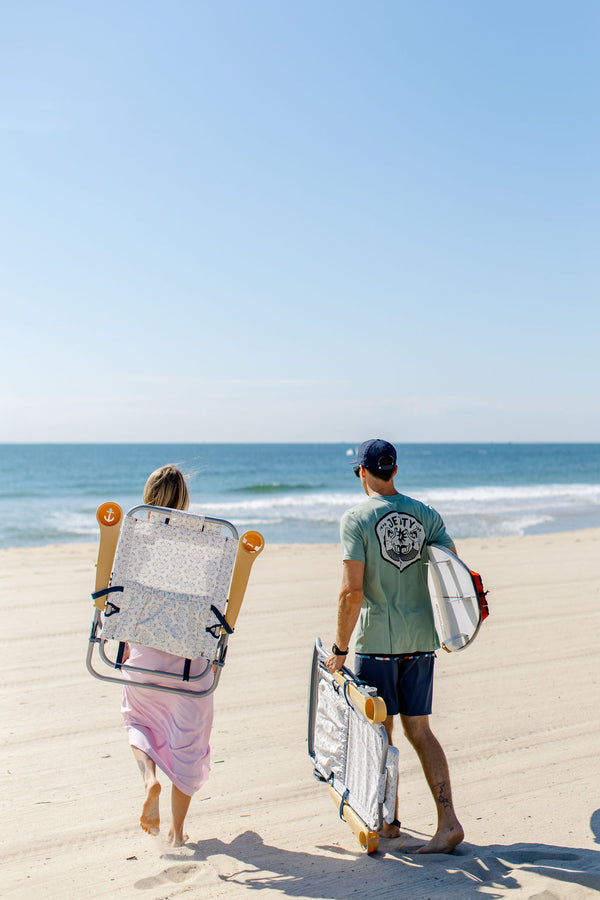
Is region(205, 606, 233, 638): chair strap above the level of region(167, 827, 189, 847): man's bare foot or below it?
above

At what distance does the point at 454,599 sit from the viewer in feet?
9.82

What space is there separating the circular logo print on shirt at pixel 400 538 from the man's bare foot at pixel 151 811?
1.32m

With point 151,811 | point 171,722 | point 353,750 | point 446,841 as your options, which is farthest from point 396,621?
point 151,811

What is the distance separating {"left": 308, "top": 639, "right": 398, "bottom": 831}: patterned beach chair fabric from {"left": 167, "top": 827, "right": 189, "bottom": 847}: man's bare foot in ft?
2.13

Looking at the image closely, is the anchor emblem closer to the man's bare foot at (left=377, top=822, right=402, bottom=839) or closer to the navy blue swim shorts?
the navy blue swim shorts

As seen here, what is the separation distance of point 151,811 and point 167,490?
1.30 meters

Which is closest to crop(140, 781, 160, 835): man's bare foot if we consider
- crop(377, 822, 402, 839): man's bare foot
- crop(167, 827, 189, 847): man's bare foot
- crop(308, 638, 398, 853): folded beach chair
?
crop(167, 827, 189, 847): man's bare foot

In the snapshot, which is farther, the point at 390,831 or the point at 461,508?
the point at 461,508

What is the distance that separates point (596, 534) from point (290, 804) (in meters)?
14.2

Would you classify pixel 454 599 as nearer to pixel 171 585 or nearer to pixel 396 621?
pixel 396 621

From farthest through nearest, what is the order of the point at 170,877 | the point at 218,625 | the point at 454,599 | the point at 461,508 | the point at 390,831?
the point at 461,508, the point at 390,831, the point at 454,599, the point at 218,625, the point at 170,877

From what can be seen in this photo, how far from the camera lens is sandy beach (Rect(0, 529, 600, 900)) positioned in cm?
276

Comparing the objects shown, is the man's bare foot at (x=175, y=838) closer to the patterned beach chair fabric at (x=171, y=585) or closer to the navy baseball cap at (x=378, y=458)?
the patterned beach chair fabric at (x=171, y=585)

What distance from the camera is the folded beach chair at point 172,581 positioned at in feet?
9.48
